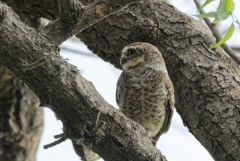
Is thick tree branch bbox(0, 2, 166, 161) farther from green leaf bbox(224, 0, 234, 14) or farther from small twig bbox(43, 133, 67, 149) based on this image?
green leaf bbox(224, 0, 234, 14)

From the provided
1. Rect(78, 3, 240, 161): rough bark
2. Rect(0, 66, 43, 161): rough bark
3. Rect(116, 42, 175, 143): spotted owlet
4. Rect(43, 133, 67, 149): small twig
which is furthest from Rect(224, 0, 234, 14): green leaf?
Rect(0, 66, 43, 161): rough bark

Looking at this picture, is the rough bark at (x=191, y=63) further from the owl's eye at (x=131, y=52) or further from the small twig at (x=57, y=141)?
the small twig at (x=57, y=141)

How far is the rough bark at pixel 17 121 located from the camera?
6086 millimetres

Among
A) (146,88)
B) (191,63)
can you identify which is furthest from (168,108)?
(191,63)

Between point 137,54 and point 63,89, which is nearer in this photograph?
point 63,89

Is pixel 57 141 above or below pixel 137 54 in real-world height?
above

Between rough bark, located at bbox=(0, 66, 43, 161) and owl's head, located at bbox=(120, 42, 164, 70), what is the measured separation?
65.4 inches

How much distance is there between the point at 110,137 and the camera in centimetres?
343

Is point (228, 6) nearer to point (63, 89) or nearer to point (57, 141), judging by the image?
point (63, 89)

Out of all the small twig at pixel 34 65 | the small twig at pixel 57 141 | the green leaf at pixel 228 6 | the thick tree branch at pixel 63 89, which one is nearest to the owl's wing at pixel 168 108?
the thick tree branch at pixel 63 89

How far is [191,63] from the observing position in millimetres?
4711

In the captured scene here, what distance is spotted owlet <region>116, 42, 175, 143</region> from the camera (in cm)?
479

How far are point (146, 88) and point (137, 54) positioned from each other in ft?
0.86

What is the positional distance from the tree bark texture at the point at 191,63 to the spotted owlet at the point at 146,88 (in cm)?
9
